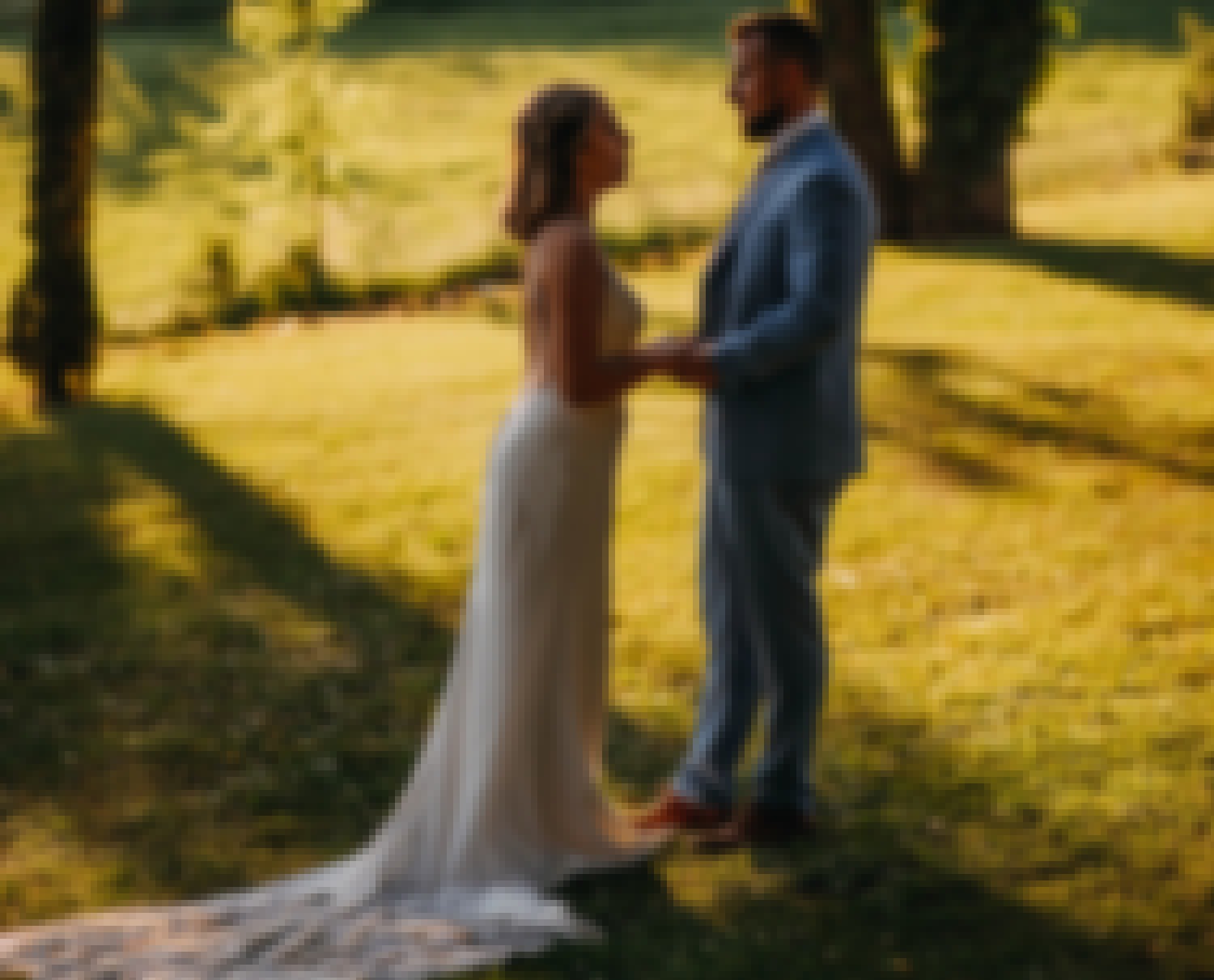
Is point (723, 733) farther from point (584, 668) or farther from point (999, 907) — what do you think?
point (999, 907)

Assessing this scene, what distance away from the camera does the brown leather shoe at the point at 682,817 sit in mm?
6133

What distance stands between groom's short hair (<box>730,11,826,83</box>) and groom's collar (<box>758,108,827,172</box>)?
0.40 ft

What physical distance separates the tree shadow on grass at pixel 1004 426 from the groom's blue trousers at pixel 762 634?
5.15 meters

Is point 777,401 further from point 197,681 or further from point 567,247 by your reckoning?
point 197,681

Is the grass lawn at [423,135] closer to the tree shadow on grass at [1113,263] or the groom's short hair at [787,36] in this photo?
the tree shadow on grass at [1113,263]

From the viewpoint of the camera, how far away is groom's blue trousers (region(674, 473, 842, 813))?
225 inches

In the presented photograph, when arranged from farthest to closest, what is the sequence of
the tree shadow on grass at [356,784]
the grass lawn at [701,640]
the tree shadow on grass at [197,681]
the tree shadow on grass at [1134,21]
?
the tree shadow on grass at [1134,21] → the tree shadow on grass at [197,681] → the grass lawn at [701,640] → the tree shadow on grass at [356,784]

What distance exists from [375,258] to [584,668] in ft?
53.0

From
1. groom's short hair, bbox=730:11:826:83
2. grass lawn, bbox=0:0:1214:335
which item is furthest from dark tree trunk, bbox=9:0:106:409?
groom's short hair, bbox=730:11:826:83

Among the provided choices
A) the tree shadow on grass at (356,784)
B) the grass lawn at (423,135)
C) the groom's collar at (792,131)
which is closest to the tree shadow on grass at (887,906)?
the tree shadow on grass at (356,784)

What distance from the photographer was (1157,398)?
12.4 meters

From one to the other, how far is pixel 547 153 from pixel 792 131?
813 millimetres

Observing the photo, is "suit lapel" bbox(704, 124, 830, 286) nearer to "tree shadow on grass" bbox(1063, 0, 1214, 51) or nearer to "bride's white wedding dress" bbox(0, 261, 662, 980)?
"bride's white wedding dress" bbox(0, 261, 662, 980)

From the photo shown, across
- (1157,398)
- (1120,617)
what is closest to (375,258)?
(1157,398)
